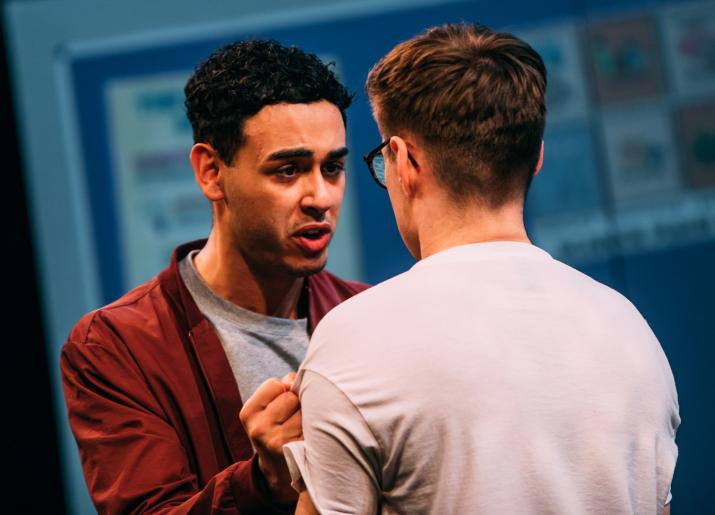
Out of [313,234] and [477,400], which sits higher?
[313,234]

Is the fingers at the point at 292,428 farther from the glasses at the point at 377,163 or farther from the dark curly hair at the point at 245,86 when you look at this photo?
the dark curly hair at the point at 245,86

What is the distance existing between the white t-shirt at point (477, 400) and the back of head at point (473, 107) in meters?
0.10

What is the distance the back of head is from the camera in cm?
129

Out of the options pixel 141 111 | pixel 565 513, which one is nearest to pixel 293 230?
pixel 565 513

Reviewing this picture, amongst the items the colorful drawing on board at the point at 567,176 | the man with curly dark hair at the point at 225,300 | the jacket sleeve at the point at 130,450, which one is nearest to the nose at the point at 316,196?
the man with curly dark hair at the point at 225,300

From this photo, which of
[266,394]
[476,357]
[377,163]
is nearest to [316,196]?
[377,163]

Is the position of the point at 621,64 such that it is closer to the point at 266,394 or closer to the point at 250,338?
the point at 250,338

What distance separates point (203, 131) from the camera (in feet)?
6.45

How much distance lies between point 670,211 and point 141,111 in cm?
212

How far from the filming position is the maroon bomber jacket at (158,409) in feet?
5.24

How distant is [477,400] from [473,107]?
39 cm

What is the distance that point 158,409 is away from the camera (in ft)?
5.65

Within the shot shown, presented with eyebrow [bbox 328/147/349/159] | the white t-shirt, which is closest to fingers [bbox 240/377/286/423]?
the white t-shirt

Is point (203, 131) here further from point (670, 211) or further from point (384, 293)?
point (670, 211)
